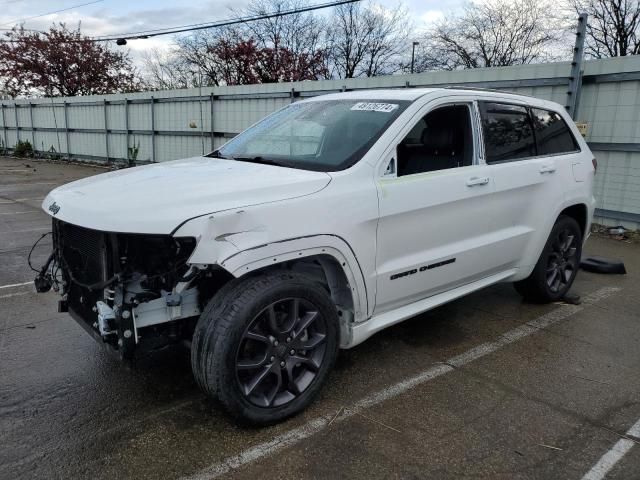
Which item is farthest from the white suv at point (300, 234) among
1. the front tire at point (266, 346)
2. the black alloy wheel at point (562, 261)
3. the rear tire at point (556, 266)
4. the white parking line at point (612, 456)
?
the white parking line at point (612, 456)

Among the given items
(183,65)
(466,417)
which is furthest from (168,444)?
(183,65)

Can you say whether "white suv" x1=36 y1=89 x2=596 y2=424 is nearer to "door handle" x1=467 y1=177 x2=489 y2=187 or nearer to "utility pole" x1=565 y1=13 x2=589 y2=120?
"door handle" x1=467 y1=177 x2=489 y2=187

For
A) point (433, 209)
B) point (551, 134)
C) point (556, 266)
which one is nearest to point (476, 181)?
point (433, 209)

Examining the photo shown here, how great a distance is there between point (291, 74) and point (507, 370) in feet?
101

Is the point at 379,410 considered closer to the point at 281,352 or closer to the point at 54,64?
the point at 281,352

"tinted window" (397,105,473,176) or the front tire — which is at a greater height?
"tinted window" (397,105,473,176)

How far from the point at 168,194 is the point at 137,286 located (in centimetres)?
51

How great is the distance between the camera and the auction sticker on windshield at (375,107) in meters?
3.61

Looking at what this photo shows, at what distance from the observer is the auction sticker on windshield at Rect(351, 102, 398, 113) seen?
3.61 meters

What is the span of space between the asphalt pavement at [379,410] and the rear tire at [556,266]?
270mm

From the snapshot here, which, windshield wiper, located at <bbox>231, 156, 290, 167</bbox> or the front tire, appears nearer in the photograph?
the front tire

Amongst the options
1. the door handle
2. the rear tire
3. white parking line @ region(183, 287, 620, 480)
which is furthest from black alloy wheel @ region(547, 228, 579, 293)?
the door handle

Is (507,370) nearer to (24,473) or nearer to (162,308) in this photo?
(162,308)

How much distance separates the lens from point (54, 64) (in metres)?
33.8
